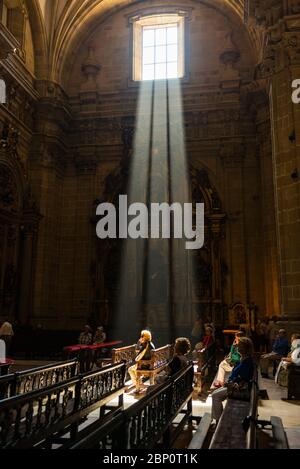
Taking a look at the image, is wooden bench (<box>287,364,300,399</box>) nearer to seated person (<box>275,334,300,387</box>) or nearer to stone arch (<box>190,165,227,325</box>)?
seated person (<box>275,334,300,387</box>)

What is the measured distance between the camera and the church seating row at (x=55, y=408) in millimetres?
3504

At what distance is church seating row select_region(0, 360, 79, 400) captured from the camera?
4.86 m

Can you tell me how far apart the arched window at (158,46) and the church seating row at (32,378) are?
1566 centimetres

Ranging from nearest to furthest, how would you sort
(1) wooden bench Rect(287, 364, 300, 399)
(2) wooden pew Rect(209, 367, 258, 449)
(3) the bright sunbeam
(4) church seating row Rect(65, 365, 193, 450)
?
(4) church seating row Rect(65, 365, 193, 450) → (2) wooden pew Rect(209, 367, 258, 449) → (1) wooden bench Rect(287, 364, 300, 399) → (3) the bright sunbeam

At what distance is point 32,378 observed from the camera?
550cm

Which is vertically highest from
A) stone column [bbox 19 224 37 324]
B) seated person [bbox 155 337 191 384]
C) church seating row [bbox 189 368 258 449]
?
stone column [bbox 19 224 37 324]

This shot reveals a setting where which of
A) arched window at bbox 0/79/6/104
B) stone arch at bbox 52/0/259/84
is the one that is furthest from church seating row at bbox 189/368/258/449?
stone arch at bbox 52/0/259/84

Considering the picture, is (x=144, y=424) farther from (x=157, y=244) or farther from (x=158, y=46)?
(x=158, y=46)

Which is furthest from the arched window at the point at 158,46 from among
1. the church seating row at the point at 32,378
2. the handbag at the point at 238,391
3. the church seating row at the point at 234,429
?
the church seating row at the point at 234,429

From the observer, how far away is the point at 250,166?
1730cm

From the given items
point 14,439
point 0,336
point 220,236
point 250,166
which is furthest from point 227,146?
point 14,439

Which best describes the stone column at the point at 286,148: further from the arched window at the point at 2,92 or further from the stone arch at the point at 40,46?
the stone arch at the point at 40,46

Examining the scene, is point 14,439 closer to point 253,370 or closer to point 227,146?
point 253,370

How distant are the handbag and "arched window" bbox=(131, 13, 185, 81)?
16.5 m
